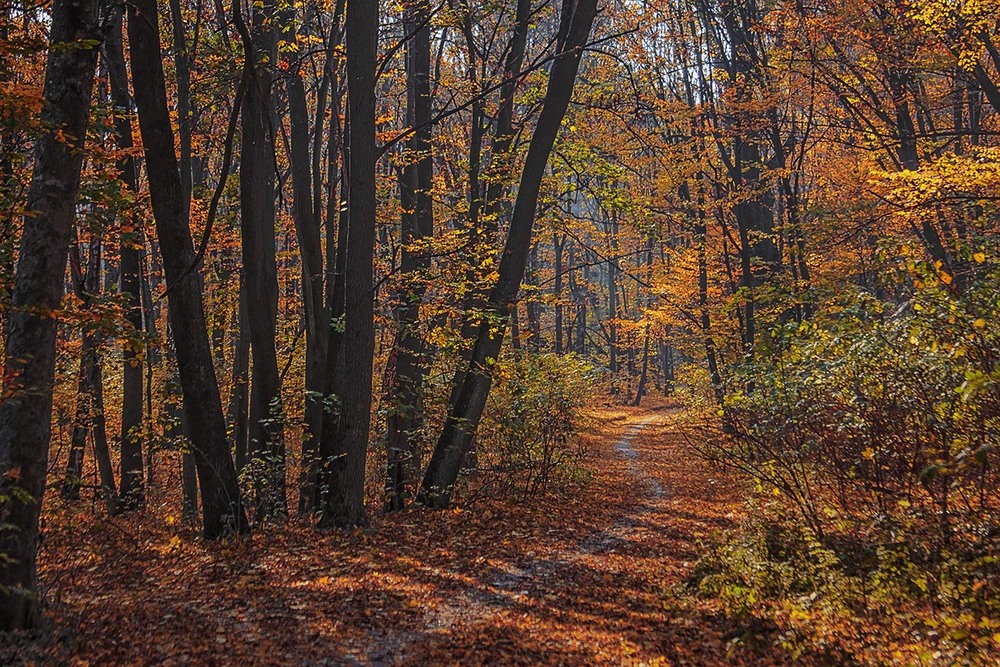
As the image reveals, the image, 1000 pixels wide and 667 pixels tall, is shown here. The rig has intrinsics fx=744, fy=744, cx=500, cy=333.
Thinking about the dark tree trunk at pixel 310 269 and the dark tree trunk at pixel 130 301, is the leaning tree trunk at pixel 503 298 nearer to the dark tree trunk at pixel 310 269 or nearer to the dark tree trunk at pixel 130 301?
the dark tree trunk at pixel 310 269

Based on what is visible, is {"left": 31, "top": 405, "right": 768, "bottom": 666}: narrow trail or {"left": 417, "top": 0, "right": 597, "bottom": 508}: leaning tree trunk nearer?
{"left": 31, "top": 405, "right": 768, "bottom": 666}: narrow trail

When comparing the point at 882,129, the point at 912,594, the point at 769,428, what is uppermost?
the point at 882,129

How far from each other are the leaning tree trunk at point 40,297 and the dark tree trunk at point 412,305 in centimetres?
632

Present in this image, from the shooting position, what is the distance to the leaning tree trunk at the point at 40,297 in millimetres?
5570

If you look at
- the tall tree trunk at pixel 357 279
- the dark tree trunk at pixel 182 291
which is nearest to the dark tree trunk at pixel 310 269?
the tall tree trunk at pixel 357 279

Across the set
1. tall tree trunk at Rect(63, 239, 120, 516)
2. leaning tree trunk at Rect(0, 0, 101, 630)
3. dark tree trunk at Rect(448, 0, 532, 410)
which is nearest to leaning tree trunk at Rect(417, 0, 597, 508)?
dark tree trunk at Rect(448, 0, 532, 410)

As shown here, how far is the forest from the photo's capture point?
580 cm

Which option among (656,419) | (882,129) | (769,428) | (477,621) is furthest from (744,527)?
(656,419)

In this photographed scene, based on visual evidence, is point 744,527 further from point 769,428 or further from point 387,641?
point 387,641

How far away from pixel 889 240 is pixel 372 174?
6.42m

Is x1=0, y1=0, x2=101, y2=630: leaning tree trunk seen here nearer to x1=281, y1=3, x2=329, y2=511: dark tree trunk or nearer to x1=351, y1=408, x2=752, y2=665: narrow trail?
x1=351, y1=408, x2=752, y2=665: narrow trail

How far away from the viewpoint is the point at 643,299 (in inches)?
1999

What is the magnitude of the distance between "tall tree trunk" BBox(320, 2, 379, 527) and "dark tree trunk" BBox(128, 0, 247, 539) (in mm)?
1359

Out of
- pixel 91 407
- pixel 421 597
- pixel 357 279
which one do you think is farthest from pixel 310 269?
pixel 421 597
